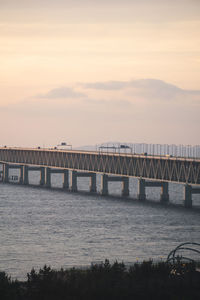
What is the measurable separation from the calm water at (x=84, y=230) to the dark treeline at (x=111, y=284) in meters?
14.6

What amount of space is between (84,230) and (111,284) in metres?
55.8

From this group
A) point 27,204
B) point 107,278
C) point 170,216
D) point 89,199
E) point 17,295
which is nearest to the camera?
point 17,295

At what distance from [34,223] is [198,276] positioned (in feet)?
216

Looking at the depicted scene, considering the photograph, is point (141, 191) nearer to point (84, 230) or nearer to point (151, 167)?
point (151, 167)

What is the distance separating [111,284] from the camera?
5197 cm

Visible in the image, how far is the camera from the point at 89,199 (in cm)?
17250

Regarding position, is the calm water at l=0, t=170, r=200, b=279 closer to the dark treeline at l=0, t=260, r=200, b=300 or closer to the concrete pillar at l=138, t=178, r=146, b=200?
the concrete pillar at l=138, t=178, r=146, b=200

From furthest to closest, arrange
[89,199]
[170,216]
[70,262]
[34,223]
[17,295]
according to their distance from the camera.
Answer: [89,199]
[170,216]
[34,223]
[70,262]
[17,295]

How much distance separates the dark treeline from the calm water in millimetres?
14575

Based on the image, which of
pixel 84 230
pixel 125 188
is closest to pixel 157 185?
pixel 125 188

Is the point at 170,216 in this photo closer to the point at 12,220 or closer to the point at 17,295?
the point at 12,220

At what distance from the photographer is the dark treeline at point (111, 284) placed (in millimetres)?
48031

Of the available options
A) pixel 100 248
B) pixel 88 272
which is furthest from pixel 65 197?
pixel 88 272

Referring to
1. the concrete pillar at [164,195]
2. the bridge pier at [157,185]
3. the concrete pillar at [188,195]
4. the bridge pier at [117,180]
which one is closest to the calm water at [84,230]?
the concrete pillar at [188,195]
